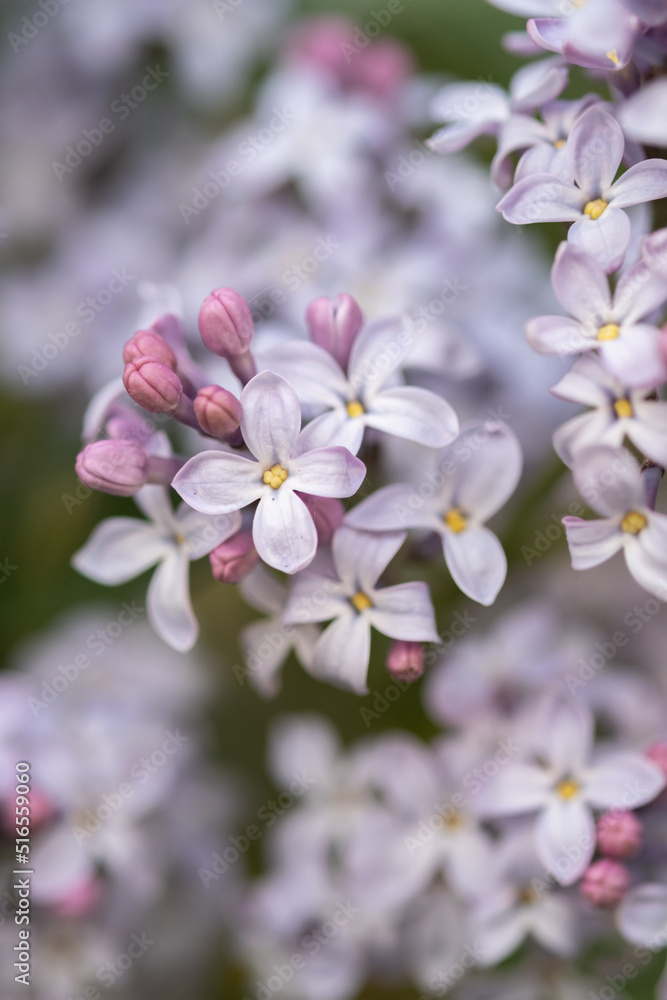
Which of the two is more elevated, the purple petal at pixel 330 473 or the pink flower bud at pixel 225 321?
A: the pink flower bud at pixel 225 321

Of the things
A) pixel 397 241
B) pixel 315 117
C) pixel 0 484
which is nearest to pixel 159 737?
pixel 0 484

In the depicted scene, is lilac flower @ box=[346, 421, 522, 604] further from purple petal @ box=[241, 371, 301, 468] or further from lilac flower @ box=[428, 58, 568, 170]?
lilac flower @ box=[428, 58, 568, 170]

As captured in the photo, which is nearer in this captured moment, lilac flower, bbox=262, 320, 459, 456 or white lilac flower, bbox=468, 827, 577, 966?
lilac flower, bbox=262, 320, 459, 456

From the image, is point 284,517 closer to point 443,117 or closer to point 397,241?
point 443,117
